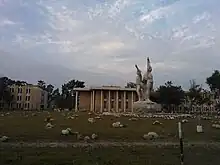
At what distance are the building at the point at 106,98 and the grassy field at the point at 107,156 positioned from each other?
3026 inches

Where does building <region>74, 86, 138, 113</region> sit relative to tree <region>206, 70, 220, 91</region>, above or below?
below

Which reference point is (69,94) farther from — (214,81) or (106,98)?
(214,81)

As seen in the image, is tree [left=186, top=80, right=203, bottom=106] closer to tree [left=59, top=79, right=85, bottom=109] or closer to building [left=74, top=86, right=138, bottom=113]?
building [left=74, top=86, right=138, bottom=113]

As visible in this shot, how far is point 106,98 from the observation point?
92.4 metres

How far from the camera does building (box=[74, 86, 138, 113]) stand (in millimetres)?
91562

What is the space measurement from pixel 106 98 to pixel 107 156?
265 feet

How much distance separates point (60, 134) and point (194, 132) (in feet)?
28.9

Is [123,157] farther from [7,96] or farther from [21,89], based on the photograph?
[21,89]

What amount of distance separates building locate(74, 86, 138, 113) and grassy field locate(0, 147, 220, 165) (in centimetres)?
7685

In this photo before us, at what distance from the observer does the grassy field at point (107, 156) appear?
10492 millimetres

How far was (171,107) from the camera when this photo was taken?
86500 mm

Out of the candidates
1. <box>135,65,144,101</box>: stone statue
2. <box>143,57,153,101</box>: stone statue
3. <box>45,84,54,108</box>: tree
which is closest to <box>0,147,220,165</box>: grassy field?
<box>143,57,153,101</box>: stone statue

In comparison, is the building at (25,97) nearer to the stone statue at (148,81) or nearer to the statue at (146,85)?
the statue at (146,85)

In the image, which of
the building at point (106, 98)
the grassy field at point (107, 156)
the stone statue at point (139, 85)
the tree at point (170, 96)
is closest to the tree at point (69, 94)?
the building at point (106, 98)
